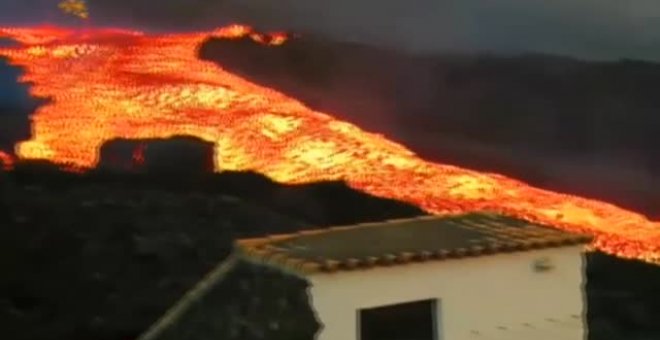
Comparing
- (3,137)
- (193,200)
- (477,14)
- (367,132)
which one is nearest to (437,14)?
(477,14)

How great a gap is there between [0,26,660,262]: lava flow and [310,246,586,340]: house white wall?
0.66 m

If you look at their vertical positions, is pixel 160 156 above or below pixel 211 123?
below

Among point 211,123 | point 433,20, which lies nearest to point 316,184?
point 211,123

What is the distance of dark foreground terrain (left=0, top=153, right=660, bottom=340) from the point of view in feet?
14.3

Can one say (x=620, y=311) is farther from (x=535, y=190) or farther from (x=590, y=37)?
(x=590, y=37)

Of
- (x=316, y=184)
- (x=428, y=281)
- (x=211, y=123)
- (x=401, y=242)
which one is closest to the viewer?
(x=428, y=281)

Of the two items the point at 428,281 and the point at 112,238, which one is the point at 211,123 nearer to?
the point at 112,238

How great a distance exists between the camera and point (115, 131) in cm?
465

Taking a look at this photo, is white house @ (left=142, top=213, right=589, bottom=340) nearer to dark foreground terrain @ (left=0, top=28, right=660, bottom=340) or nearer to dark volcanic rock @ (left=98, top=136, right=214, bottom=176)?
dark foreground terrain @ (left=0, top=28, right=660, bottom=340)

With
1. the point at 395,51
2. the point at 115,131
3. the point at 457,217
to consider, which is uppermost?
the point at 395,51

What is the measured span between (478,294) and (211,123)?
1.31m

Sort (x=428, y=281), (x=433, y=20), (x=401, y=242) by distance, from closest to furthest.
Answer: (x=428, y=281) → (x=401, y=242) → (x=433, y=20)

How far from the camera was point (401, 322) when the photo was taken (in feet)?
14.3

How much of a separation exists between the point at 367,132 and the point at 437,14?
0.66m
